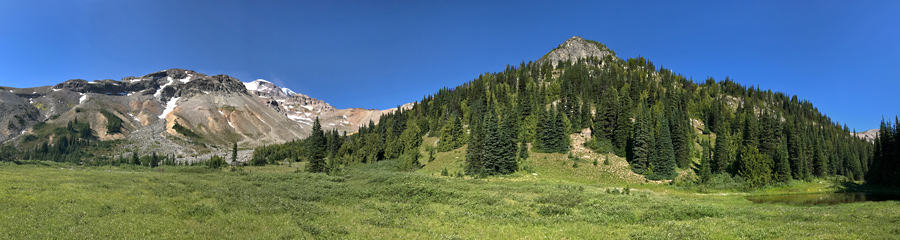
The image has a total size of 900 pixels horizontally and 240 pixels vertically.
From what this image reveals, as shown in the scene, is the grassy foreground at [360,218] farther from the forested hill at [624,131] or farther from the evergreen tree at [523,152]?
the evergreen tree at [523,152]

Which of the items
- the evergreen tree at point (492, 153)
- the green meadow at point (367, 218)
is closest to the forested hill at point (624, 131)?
the evergreen tree at point (492, 153)

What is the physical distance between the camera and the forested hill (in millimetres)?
64312

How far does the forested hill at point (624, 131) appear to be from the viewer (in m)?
64.3

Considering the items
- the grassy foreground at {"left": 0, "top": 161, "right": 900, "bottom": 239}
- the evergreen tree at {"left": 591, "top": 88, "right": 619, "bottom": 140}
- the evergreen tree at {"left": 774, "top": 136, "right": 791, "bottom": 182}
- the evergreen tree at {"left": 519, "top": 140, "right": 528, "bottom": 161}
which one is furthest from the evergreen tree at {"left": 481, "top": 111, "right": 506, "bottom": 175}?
the evergreen tree at {"left": 774, "top": 136, "right": 791, "bottom": 182}

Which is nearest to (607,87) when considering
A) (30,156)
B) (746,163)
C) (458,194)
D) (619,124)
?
(619,124)

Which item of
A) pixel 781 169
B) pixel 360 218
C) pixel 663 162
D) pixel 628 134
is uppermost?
pixel 628 134

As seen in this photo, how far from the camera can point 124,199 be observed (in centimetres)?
2441

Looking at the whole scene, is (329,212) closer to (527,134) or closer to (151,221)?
(151,221)

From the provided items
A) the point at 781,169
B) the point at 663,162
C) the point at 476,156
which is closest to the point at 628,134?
→ the point at 663,162

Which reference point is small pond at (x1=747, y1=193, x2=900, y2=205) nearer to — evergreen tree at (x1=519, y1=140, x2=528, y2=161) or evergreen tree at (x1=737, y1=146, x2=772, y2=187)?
evergreen tree at (x1=737, y1=146, x2=772, y2=187)

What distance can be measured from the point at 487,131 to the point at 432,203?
38.2m

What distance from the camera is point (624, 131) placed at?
7469cm

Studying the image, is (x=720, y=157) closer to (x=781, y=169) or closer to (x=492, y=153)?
(x=781, y=169)

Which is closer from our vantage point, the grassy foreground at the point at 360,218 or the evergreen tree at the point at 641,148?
the grassy foreground at the point at 360,218
